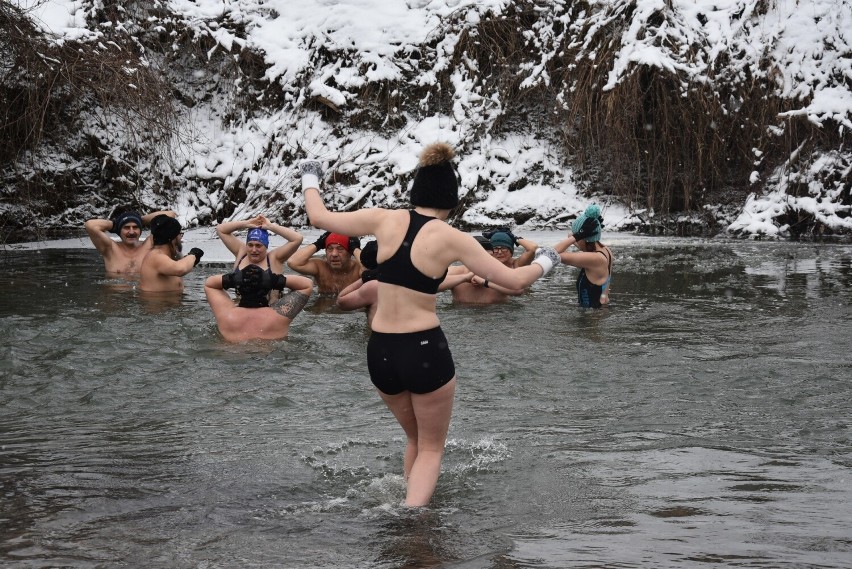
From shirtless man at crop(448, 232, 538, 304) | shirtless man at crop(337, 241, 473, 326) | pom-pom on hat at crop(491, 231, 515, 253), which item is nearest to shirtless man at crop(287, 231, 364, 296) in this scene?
shirtless man at crop(448, 232, 538, 304)

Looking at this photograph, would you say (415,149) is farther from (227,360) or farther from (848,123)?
(227,360)

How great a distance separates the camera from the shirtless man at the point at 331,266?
35.0 feet

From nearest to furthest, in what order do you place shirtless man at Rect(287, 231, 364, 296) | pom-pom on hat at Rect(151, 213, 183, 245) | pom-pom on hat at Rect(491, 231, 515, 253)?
pom-pom on hat at Rect(491, 231, 515, 253)
pom-pom on hat at Rect(151, 213, 183, 245)
shirtless man at Rect(287, 231, 364, 296)

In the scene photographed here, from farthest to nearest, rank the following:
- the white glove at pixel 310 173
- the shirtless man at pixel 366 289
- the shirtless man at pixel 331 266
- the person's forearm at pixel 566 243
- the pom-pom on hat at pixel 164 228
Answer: the shirtless man at pixel 331 266 → the pom-pom on hat at pixel 164 228 → the person's forearm at pixel 566 243 → the shirtless man at pixel 366 289 → the white glove at pixel 310 173

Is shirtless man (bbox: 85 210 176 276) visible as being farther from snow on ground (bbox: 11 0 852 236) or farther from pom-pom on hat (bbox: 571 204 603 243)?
pom-pom on hat (bbox: 571 204 603 243)

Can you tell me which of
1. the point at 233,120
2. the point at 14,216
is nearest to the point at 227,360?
the point at 14,216

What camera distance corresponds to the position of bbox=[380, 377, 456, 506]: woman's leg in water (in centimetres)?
459

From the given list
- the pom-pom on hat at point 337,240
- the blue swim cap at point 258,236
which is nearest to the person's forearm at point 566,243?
the pom-pom on hat at point 337,240

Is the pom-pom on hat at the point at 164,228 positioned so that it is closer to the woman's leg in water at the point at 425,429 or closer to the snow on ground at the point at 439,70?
the snow on ground at the point at 439,70

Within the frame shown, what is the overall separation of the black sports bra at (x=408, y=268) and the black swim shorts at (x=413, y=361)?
0.21 meters

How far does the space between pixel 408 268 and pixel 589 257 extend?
552 centimetres

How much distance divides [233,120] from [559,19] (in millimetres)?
5911

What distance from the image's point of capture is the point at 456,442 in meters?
5.81

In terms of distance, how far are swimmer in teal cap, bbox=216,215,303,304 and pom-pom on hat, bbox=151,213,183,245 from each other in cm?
55
